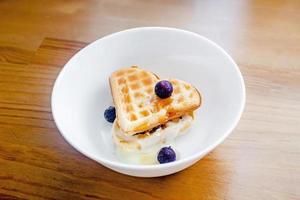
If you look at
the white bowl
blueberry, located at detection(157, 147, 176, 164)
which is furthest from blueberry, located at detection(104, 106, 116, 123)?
blueberry, located at detection(157, 147, 176, 164)

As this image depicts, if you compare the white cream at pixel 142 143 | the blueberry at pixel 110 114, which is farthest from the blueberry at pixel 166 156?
the blueberry at pixel 110 114

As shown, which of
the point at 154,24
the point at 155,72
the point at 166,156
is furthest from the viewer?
the point at 154,24

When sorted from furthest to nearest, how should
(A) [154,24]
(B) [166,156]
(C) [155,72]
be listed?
(A) [154,24], (C) [155,72], (B) [166,156]

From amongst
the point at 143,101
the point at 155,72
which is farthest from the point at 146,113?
the point at 155,72

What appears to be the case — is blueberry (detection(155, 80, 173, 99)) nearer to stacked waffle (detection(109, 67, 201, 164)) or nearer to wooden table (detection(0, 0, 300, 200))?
stacked waffle (detection(109, 67, 201, 164))

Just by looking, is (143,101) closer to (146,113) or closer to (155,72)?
(146,113)

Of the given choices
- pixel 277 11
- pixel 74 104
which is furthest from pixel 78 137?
pixel 277 11
